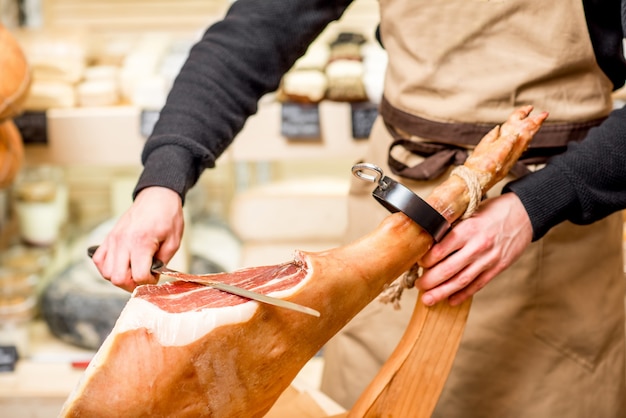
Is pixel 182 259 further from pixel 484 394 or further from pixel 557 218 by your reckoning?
pixel 557 218

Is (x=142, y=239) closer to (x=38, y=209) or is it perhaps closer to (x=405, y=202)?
(x=405, y=202)

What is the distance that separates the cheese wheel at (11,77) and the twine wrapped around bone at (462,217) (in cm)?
100

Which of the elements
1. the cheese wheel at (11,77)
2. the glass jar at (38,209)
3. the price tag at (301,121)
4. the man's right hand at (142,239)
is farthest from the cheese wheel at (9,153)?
the man's right hand at (142,239)

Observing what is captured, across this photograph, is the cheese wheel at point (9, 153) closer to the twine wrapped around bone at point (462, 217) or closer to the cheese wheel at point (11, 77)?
the cheese wheel at point (11, 77)

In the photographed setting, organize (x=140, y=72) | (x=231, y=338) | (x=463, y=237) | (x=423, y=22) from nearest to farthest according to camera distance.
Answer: (x=231, y=338) → (x=463, y=237) → (x=423, y=22) → (x=140, y=72)

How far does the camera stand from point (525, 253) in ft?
3.91

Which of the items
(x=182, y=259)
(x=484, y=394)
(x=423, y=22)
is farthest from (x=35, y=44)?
(x=484, y=394)

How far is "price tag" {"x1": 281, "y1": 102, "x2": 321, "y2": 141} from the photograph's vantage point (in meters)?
1.98

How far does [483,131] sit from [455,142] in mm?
43

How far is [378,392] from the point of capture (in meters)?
0.95

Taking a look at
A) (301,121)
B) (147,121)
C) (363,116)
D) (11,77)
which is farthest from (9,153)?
(363,116)

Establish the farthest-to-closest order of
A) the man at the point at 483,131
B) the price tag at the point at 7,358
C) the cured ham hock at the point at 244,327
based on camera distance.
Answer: the price tag at the point at 7,358 → the man at the point at 483,131 → the cured ham hock at the point at 244,327

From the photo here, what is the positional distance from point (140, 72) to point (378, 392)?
1.36 meters

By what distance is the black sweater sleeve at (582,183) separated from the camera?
3.25 feet
